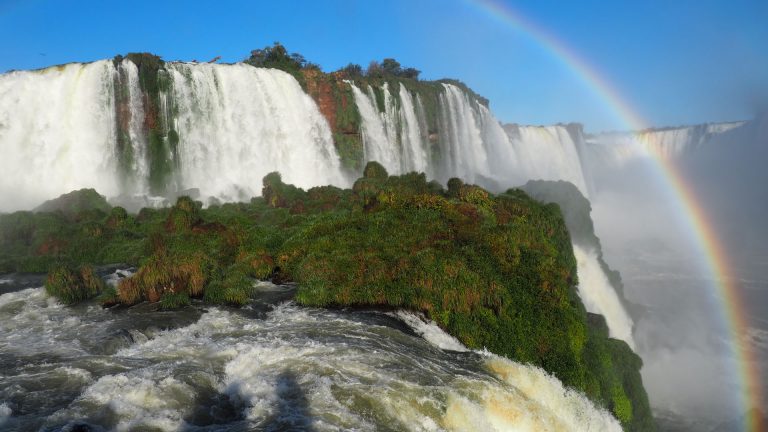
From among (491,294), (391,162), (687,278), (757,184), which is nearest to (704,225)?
(757,184)

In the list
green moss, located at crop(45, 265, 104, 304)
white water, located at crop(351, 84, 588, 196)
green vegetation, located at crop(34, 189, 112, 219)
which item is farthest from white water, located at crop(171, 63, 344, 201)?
green moss, located at crop(45, 265, 104, 304)

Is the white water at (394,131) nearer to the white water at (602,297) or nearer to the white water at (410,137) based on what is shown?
the white water at (410,137)

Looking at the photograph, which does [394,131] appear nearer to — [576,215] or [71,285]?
[576,215]

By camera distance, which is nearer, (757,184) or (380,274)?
(380,274)

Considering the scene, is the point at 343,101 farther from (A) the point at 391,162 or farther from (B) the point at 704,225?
(B) the point at 704,225

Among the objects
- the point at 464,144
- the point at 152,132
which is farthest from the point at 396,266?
the point at 464,144

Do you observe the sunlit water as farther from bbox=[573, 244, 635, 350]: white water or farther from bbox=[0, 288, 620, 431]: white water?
bbox=[573, 244, 635, 350]: white water
